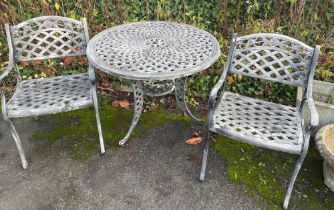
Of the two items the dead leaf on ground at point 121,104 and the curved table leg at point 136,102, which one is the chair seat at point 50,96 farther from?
the dead leaf on ground at point 121,104

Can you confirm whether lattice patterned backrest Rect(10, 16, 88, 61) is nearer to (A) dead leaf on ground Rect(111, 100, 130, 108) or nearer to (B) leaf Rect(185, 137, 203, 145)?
(A) dead leaf on ground Rect(111, 100, 130, 108)

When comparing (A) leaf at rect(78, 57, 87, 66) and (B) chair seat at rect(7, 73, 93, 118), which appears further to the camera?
(A) leaf at rect(78, 57, 87, 66)

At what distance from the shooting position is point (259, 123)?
2605mm

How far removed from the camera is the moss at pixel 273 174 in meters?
2.72

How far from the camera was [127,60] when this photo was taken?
2.67 meters

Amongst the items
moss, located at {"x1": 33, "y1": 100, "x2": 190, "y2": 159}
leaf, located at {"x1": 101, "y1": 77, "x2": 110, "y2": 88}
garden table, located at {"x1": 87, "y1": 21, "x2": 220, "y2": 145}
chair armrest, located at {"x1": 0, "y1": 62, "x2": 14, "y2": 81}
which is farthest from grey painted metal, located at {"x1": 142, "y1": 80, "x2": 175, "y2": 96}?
chair armrest, located at {"x1": 0, "y1": 62, "x2": 14, "y2": 81}

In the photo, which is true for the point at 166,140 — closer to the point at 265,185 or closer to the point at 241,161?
the point at 241,161

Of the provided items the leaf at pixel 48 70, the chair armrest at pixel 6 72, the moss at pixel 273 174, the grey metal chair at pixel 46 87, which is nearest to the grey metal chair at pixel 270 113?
the moss at pixel 273 174

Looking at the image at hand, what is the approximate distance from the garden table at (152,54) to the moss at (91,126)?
241 millimetres

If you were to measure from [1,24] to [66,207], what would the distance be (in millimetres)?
2720

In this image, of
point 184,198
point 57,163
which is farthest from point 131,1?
point 184,198

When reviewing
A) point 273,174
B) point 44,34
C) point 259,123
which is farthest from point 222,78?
point 44,34

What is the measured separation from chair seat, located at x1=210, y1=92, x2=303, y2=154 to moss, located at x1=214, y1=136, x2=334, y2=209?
1.88ft

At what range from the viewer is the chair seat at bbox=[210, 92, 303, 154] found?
238 centimetres
